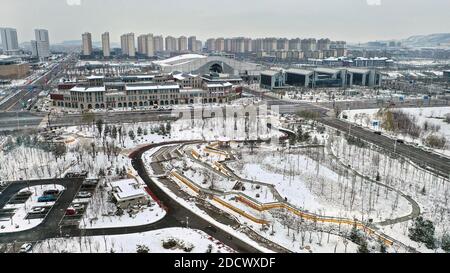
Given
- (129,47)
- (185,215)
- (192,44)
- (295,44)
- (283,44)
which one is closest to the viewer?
(185,215)

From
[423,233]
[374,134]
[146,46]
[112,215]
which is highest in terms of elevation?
[146,46]

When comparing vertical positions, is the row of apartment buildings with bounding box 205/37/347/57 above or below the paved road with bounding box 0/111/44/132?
above

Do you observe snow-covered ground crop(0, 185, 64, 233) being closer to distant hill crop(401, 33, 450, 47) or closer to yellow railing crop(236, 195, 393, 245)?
yellow railing crop(236, 195, 393, 245)

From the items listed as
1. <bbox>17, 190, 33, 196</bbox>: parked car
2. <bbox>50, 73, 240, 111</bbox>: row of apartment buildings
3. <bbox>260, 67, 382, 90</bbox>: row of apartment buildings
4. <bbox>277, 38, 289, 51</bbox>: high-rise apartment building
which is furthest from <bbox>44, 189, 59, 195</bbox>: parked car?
<bbox>277, 38, 289, 51</bbox>: high-rise apartment building

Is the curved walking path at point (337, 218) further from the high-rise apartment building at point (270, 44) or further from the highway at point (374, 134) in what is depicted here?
the high-rise apartment building at point (270, 44)

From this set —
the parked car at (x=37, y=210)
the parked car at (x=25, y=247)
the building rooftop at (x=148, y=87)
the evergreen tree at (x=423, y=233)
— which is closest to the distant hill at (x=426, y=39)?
the evergreen tree at (x=423, y=233)

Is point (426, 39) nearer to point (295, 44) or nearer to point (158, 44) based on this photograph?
point (295, 44)

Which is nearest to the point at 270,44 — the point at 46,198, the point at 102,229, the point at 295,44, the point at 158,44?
the point at 295,44
